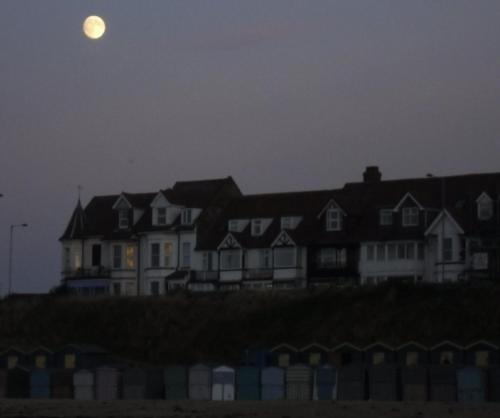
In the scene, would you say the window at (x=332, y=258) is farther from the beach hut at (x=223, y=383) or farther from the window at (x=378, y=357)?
the beach hut at (x=223, y=383)

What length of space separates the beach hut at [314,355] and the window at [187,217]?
1349 inches

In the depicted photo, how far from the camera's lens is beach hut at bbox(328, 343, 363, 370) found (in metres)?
62.0

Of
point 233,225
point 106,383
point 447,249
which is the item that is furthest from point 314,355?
point 233,225

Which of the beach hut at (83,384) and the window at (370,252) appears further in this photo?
the window at (370,252)

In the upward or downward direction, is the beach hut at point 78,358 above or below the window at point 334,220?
below

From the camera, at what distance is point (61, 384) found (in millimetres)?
57906

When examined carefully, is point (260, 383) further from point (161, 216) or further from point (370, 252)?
point (161, 216)

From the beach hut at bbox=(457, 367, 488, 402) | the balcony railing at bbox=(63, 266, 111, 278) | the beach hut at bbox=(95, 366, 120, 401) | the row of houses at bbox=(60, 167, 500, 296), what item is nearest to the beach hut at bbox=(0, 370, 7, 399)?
the beach hut at bbox=(95, 366, 120, 401)

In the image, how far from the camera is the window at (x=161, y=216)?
320 ft

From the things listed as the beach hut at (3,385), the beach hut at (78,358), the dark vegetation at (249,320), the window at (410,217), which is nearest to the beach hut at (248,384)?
the beach hut at (78,358)

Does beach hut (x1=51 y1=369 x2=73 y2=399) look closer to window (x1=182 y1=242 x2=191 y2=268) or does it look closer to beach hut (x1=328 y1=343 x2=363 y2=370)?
beach hut (x1=328 y1=343 x2=363 y2=370)

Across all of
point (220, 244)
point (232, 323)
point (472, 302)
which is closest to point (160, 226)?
point (220, 244)

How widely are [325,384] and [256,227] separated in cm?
4045

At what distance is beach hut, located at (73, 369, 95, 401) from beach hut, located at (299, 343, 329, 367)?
945cm
